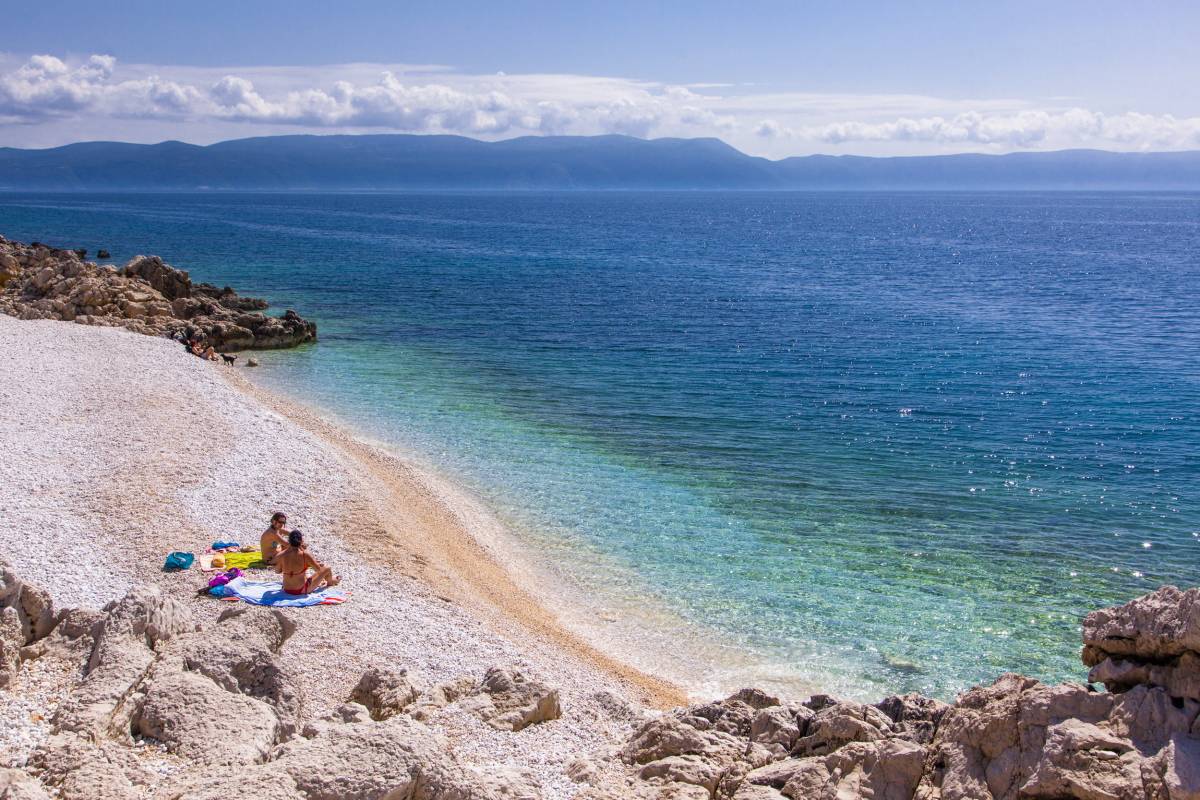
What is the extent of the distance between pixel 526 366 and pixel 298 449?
18111 mm

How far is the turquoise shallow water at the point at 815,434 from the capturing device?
20750 millimetres

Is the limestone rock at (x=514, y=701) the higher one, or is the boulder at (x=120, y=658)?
the boulder at (x=120, y=658)

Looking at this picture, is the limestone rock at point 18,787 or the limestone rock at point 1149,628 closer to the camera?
the limestone rock at point 18,787

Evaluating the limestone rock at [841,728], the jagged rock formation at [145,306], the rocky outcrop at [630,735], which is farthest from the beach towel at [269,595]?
the jagged rock formation at [145,306]

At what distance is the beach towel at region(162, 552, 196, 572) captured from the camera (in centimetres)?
1795

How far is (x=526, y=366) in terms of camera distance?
44.5 meters

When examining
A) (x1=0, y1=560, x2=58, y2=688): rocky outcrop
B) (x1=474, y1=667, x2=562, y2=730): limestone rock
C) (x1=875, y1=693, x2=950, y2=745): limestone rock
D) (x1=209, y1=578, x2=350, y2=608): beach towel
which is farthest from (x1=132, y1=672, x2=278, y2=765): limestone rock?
(x1=875, y1=693, x2=950, y2=745): limestone rock

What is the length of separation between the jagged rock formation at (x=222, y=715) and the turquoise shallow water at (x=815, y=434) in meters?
8.62

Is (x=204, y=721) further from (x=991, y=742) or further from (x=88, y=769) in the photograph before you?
(x=991, y=742)

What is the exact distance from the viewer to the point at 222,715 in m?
11.1

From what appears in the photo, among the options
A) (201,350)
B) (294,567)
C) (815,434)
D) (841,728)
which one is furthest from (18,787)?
(201,350)

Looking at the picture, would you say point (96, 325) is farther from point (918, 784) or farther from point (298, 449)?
point (918, 784)

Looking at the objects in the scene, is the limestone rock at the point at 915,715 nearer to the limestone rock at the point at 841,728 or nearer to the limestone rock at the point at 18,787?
the limestone rock at the point at 841,728

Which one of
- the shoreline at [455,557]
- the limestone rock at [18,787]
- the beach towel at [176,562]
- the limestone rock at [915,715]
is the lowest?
the shoreline at [455,557]
